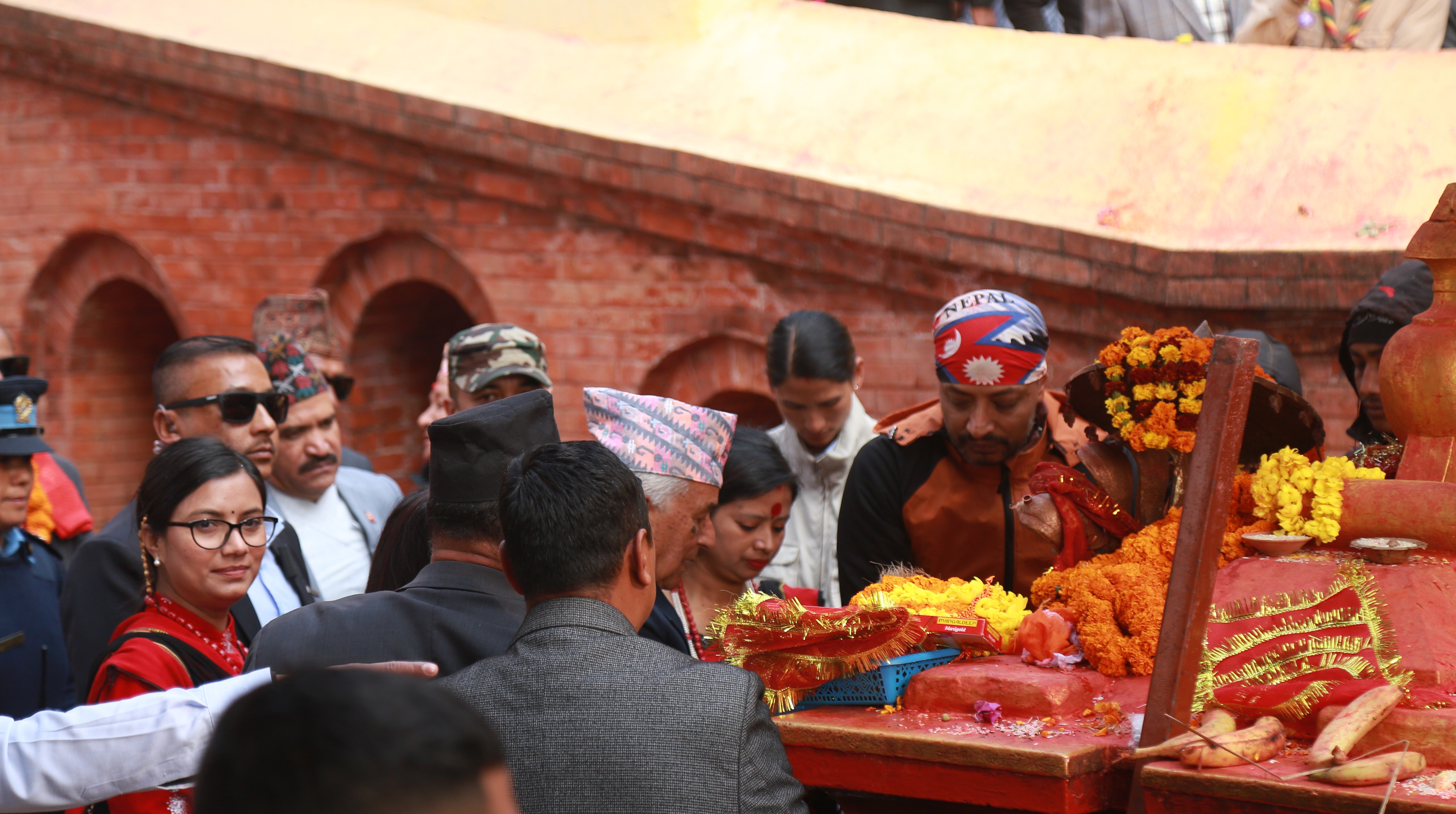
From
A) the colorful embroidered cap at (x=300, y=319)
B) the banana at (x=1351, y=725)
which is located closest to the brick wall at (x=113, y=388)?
the colorful embroidered cap at (x=300, y=319)

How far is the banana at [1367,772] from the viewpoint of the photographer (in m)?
1.95

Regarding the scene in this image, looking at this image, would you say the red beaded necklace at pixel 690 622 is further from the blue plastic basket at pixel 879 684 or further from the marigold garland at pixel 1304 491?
the marigold garland at pixel 1304 491

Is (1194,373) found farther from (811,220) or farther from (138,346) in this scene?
(138,346)

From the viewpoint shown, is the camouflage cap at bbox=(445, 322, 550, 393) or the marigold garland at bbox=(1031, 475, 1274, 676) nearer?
the marigold garland at bbox=(1031, 475, 1274, 676)

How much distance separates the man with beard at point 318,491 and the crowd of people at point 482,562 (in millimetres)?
11

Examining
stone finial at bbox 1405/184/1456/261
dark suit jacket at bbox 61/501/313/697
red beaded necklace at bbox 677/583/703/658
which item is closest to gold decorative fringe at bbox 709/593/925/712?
red beaded necklace at bbox 677/583/703/658

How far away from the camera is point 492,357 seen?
173 inches

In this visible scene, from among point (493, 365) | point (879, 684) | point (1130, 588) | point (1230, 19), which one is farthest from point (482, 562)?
point (1230, 19)

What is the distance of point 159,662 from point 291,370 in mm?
2015

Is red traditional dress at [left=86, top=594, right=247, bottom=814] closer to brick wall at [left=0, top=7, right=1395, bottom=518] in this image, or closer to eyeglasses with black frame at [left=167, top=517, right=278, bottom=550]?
eyeglasses with black frame at [left=167, top=517, right=278, bottom=550]

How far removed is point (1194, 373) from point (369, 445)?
6.25 metres

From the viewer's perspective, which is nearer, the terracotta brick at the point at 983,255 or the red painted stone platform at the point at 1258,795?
the red painted stone platform at the point at 1258,795

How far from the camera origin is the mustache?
4.46 meters

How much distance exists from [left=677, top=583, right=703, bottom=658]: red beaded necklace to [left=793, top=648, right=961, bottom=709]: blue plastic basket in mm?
867
